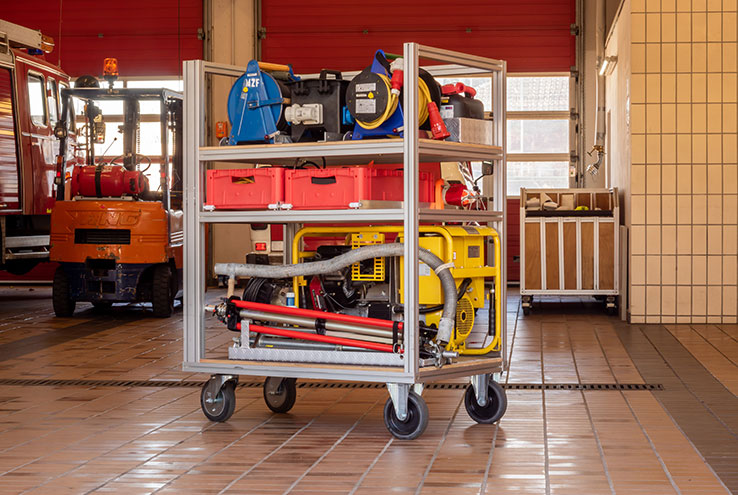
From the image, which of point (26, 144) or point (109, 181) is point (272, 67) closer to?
point (109, 181)

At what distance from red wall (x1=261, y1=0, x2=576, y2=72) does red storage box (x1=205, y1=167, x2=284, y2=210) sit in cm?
1054

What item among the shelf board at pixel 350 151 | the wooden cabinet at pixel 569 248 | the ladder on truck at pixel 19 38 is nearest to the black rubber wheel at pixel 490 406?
the shelf board at pixel 350 151

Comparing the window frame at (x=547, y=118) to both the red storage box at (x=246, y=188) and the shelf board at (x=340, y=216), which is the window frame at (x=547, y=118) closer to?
the shelf board at (x=340, y=216)

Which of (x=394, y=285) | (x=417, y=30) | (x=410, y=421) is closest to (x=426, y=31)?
(x=417, y=30)

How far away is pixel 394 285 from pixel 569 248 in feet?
18.8

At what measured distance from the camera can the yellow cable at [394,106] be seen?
15.4 feet

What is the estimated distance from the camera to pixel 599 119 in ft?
43.6

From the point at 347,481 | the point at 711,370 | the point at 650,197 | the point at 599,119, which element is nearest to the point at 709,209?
the point at 650,197

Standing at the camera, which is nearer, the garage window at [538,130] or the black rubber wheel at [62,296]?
the black rubber wheel at [62,296]

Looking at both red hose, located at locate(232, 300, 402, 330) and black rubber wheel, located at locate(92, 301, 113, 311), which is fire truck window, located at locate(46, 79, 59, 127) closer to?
black rubber wheel, located at locate(92, 301, 113, 311)

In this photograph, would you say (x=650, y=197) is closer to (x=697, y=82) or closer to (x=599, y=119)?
(x=697, y=82)

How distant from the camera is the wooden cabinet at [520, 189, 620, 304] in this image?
33.9ft

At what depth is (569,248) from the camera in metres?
10.5

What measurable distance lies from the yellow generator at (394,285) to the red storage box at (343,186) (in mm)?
217
